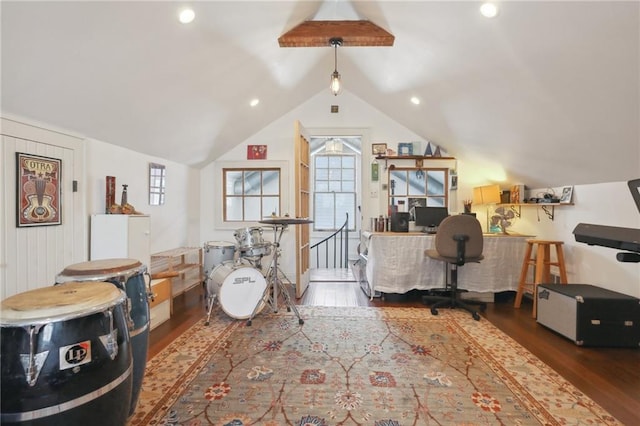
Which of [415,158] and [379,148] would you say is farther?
[379,148]

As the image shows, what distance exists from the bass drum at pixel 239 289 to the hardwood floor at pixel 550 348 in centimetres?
42

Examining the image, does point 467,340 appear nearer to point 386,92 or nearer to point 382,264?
point 382,264

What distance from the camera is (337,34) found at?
112 inches

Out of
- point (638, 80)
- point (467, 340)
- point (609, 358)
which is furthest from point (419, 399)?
point (638, 80)

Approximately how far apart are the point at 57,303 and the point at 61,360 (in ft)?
0.68

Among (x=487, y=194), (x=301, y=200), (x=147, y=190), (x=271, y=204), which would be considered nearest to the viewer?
(x=147, y=190)

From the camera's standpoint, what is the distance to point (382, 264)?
3719 millimetres

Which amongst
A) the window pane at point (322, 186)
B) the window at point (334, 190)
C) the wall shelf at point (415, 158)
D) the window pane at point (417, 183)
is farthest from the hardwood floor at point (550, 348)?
the window pane at point (322, 186)

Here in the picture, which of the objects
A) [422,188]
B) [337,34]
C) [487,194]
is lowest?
[487,194]

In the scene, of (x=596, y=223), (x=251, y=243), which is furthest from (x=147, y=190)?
(x=596, y=223)

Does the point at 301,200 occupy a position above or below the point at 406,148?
below

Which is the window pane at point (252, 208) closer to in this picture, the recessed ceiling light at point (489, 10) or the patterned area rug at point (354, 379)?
the patterned area rug at point (354, 379)

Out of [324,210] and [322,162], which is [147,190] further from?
[322,162]

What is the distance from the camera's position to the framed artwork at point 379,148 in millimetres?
4742
